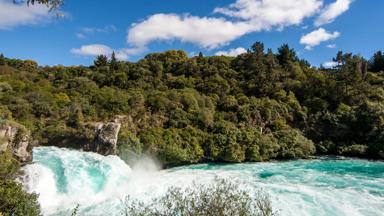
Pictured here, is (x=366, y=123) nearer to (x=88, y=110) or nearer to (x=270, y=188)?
(x=270, y=188)

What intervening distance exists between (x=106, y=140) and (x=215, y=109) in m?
19.7

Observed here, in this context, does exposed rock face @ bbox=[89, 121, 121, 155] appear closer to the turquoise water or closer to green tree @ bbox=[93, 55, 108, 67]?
the turquoise water

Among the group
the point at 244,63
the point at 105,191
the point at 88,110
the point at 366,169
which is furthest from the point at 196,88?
the point at 105,191

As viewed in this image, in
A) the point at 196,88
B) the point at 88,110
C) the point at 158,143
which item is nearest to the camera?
the point at 158,143

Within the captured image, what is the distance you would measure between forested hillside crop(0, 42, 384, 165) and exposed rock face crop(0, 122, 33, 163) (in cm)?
398

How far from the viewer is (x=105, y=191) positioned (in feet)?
73.8

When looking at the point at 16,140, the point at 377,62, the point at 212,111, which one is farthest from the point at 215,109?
the point at 377,62

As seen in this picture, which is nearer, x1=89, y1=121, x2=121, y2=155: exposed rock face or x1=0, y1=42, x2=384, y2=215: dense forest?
x1=89, y1=121, x2=121, y2=155: exposed rock face

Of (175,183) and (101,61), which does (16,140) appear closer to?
(175,183)

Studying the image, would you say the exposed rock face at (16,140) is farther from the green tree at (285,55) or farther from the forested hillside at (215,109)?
the green tree at (285,55)

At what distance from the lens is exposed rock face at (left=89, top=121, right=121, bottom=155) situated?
97.3 feet

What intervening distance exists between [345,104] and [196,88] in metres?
23.9

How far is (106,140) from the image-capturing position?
29719 millimetres

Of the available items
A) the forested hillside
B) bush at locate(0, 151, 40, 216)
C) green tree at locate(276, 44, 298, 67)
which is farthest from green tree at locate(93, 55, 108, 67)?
bush at locate(0, 151, 40, 216)
